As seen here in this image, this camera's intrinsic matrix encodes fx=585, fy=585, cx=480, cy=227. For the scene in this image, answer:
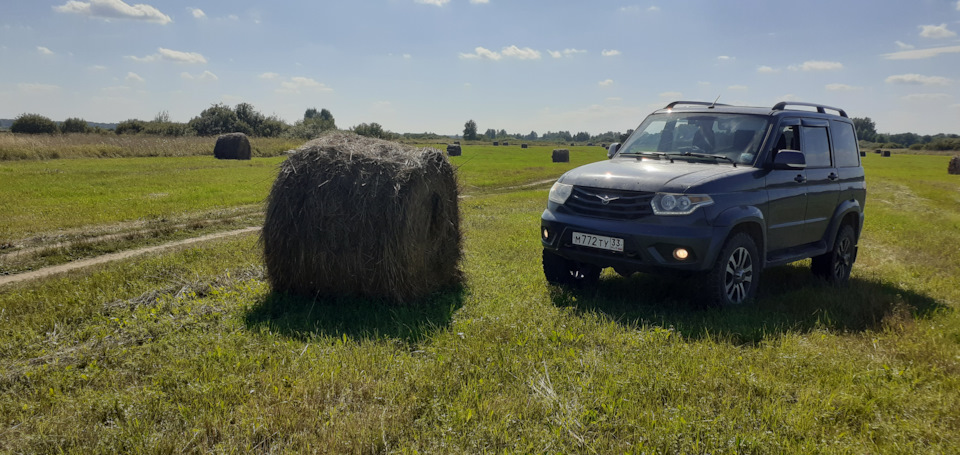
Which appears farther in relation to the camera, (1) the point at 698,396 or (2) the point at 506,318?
(2) the point at 506,318

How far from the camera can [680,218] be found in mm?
5594

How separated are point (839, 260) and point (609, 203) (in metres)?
3.95

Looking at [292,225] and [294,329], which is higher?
[292,225]

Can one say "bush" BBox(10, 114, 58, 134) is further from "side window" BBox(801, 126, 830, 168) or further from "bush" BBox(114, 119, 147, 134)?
"side window" BBox(801, 126, 830, 168)

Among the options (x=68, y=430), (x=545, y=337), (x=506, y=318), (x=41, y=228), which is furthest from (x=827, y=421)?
(x=41, y=228)

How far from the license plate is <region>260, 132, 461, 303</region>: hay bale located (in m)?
1.63

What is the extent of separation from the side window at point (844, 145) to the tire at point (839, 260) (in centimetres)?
88

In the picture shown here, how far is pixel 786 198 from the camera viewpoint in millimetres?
6543

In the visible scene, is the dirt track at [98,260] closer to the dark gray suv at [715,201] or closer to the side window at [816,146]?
the dark gray suv at [715,201]

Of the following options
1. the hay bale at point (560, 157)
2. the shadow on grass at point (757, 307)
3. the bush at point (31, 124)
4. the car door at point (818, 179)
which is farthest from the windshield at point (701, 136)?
the bush at point (31, 124)

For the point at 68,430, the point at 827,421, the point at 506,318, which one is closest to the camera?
the point at 68,430

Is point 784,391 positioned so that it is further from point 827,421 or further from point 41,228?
point 41,228

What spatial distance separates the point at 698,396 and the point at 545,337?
1.41m

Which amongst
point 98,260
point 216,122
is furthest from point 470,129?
point 98,260
